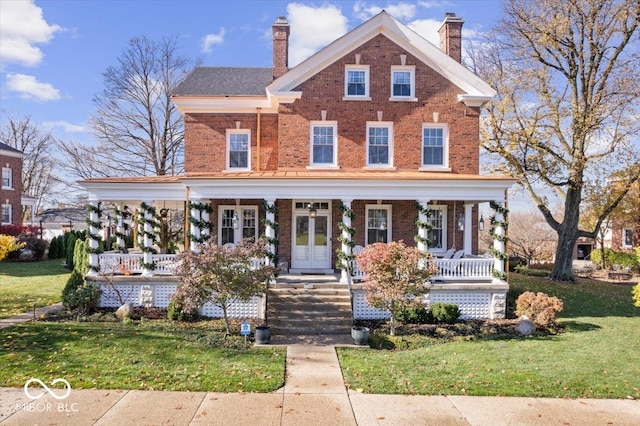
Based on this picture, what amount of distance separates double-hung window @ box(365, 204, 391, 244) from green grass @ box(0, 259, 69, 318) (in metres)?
12.3

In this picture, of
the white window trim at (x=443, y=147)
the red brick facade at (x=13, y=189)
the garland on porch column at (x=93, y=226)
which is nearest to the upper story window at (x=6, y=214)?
the red brick facade at (x=13, y=189)

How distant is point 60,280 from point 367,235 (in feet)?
48.3

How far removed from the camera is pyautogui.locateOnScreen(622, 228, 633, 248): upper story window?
32.6 meters

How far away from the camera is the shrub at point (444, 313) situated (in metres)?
12.9

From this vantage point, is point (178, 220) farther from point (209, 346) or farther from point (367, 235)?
point (209, 346)

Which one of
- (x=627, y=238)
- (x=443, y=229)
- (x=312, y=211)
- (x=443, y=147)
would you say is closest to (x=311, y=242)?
(x=312, y=211)

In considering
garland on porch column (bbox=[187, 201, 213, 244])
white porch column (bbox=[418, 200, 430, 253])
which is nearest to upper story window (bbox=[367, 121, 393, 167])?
white porch column (bbox=[418, 200, 430, 253])

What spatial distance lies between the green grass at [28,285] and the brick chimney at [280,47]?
1269cm

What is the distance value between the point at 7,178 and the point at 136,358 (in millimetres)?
34279

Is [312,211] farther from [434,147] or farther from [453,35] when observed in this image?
[453,35]

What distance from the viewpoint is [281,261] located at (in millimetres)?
16000

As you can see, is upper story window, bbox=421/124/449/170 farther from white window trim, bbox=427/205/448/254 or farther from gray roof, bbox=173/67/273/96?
gray roof, bbox=173/67/273/96

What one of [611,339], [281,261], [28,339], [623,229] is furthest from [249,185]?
[623,229]

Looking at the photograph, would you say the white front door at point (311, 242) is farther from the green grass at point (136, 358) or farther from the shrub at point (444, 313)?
the green grass at point (136, 358)
